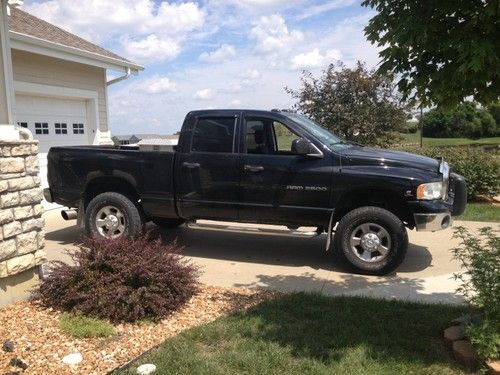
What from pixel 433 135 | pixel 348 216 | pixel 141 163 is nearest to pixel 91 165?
pixel 141 163

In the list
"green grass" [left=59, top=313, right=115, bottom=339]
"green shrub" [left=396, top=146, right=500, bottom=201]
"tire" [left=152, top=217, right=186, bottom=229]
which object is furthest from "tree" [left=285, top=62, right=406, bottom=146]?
"green grass" [left=59, top=313, right=115, bottom=339]

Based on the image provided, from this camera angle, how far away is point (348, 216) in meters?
5.91

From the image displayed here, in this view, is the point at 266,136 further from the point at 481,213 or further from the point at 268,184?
the point at 481,213

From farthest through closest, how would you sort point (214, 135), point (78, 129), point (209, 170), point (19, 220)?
point (78, 129) → point (214, 135) → point (209, 170) → point (19, 220)

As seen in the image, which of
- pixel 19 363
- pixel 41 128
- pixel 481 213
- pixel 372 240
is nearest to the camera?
pixel 19 363

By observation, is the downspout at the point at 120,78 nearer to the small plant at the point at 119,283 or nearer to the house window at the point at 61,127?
the house window at the point at 61,127

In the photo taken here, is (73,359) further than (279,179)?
No

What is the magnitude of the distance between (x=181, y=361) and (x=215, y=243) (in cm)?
402

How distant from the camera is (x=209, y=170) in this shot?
6.54 metres

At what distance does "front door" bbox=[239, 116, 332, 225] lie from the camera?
6.09m

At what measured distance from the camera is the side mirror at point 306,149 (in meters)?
6.10

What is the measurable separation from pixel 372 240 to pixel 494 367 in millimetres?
2691

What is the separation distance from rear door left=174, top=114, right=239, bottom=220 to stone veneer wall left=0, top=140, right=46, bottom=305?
2089mm

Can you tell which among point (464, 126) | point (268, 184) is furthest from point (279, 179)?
point (464, 126)
